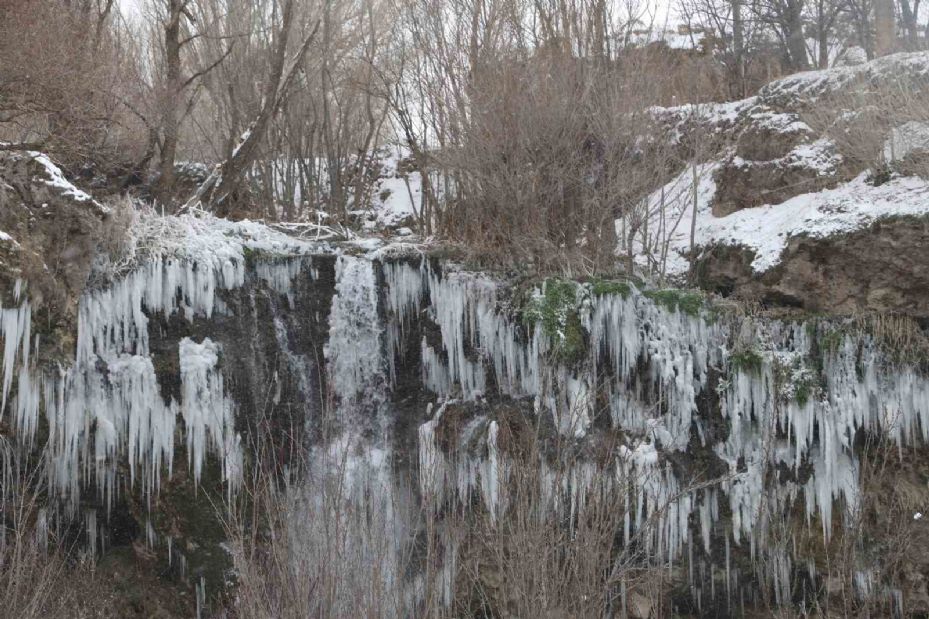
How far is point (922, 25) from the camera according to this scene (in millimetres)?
20703

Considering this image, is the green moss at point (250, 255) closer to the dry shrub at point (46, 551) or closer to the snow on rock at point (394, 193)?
the dry shrub at point (46, 551)

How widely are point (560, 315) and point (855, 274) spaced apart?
3.50 metres

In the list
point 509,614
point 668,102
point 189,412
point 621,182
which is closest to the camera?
point 509,614

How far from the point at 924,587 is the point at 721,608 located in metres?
2.17

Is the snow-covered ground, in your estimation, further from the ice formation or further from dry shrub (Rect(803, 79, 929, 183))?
the ice formation

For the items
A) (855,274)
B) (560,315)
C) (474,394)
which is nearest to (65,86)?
(474,394)

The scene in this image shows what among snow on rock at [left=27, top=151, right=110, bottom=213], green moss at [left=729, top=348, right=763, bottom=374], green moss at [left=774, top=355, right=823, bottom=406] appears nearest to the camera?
snow on rock at [left=27, top=151, right=110, bottom=213]

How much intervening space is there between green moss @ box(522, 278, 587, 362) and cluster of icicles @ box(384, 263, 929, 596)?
0.09 meters

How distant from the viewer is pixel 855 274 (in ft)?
33.4

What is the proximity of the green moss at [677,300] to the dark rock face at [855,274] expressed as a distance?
1.10 meters

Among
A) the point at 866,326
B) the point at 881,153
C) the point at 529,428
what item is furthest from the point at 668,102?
the point at 529,428

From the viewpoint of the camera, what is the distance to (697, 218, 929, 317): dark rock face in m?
9.84

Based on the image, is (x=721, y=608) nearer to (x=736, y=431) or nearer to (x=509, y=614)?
(x=736, y=431)

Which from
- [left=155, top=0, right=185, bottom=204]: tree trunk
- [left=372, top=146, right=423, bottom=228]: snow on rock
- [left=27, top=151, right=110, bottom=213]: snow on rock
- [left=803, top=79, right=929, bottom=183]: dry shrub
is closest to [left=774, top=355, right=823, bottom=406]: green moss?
[left=803, top=79, right=929, bottom=183]: dry shrub
